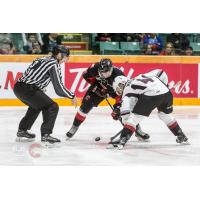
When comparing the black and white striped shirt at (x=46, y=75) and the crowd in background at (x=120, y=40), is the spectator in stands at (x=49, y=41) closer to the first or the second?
the crowd in background at (x=120, y=40)

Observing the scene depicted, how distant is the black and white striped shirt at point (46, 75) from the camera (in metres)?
7.14

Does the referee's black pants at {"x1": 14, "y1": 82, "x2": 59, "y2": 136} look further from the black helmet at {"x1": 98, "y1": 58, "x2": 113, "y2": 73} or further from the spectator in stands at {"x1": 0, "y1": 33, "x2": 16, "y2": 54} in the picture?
the spectator in stands at {"x1": 0, "y1": 33, "x2": 16, "y2": 54}

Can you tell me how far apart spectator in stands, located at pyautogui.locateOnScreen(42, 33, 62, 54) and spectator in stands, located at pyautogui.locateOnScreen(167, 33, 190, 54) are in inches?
90.3

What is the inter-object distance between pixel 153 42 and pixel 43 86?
5550mm

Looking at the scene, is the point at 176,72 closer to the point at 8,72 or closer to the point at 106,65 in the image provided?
the point at 8,72

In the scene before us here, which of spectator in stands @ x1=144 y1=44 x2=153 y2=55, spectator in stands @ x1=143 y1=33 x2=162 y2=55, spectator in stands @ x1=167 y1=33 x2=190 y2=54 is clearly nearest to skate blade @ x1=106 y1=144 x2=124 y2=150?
spectator in stands @ x1=144 y1=44 x2=153 y2=55

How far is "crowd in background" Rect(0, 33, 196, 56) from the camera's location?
1190cm

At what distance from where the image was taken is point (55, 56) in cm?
725

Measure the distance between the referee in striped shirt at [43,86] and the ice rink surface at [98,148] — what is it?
35cm

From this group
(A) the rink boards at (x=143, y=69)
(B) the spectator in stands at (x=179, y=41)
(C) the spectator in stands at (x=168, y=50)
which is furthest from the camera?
(B) the spectator in stands at (x=179, y=41)

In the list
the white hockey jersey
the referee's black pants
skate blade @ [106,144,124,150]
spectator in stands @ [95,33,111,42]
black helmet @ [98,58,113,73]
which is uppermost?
black helmet @ [98,58,113,73]

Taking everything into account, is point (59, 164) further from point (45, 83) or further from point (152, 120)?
point (152, 120)

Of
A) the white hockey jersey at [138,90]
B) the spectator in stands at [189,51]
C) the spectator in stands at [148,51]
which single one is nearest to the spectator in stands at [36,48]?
the spectator in stands at [148,51]

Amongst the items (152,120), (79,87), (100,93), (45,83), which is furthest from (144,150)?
(79,87)
